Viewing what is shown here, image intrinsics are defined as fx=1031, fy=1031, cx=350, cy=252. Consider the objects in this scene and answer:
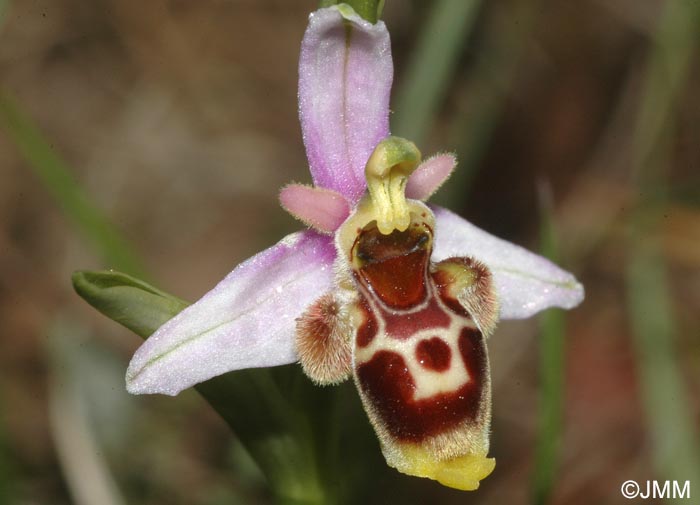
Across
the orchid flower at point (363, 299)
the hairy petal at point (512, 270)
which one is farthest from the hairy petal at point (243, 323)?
the hairy petal at point (512, 270)

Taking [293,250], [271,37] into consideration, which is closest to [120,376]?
[293,250]

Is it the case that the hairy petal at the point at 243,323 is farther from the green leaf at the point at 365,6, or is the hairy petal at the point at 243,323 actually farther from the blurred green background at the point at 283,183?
the blurred green background at the point at 283,183

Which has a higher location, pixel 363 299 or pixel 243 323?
pixel 363 299

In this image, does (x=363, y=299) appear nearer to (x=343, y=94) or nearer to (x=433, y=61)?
(x=343, y=94)

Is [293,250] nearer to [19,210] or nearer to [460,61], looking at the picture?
[19,210]

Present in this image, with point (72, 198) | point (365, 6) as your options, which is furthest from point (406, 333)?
point (72, 198)

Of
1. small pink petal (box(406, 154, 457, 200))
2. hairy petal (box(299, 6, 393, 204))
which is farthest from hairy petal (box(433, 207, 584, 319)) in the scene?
hairy petal (box(299, 6, 393, 204))
